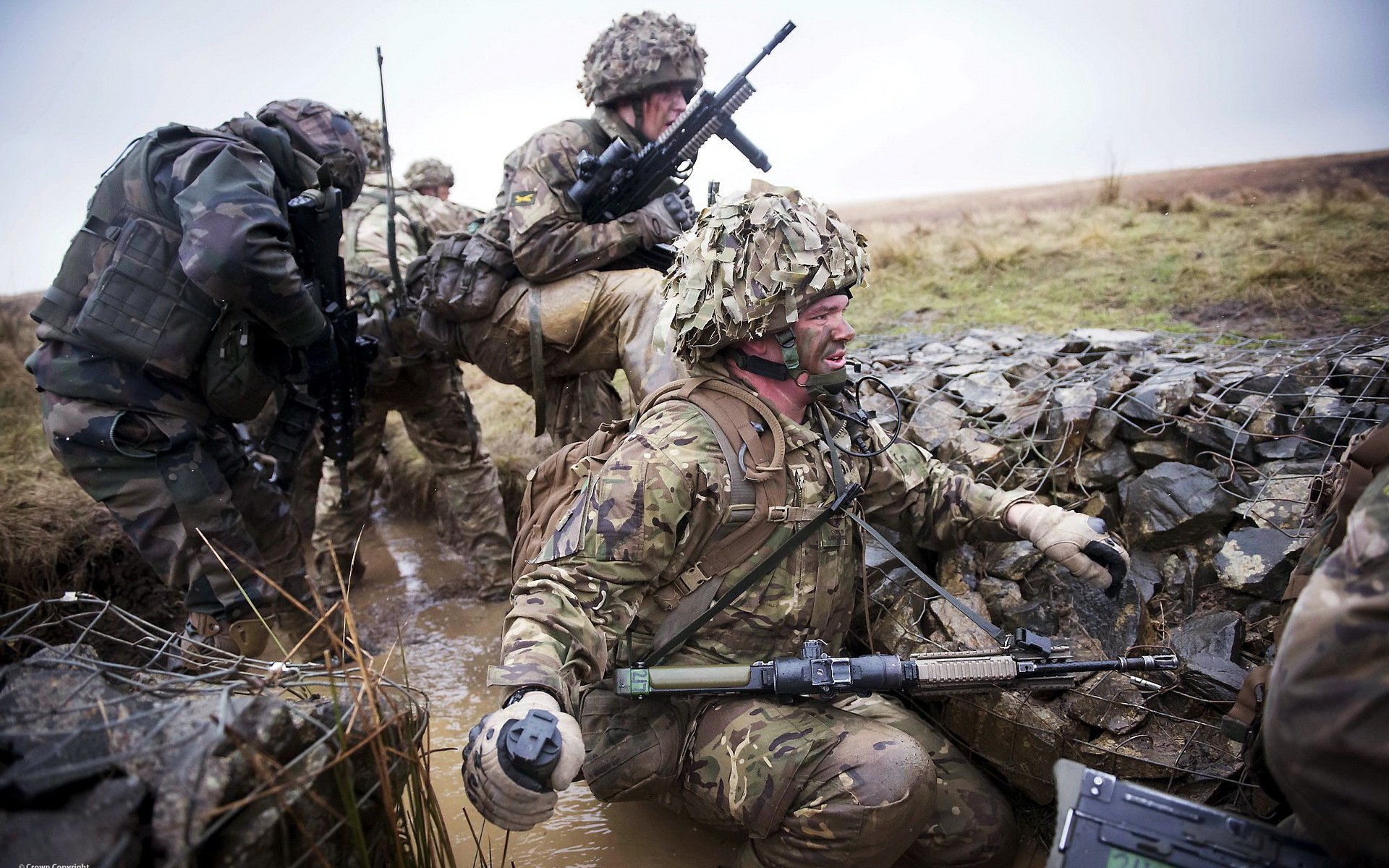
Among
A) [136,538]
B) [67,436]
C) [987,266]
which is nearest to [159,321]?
[67,436]

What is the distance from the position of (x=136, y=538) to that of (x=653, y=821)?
2595mm

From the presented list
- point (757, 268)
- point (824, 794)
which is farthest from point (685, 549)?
point (757, 268)

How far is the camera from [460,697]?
14.4ft

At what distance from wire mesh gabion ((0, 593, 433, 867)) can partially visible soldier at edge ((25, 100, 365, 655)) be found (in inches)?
67.5

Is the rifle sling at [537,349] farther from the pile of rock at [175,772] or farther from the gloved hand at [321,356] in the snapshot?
the pile of rock at [175,772]

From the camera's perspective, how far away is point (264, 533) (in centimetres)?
436

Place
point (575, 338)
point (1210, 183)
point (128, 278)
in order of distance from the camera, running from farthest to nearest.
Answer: point (1210, 183), point (575, 338), point (128, 278)

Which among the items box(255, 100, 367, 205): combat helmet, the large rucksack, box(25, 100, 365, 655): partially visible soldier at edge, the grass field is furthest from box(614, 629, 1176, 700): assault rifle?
the grass field

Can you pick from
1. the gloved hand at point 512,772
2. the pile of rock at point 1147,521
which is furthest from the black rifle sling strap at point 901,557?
the gloved hand at point 512,772

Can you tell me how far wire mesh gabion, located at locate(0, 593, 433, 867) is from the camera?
144 centimetres

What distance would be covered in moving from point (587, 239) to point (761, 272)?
1819 millimetres

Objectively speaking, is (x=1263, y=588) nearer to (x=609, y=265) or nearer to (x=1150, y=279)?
(x=609, y=265)

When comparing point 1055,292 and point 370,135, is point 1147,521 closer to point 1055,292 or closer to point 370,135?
point 1055,292

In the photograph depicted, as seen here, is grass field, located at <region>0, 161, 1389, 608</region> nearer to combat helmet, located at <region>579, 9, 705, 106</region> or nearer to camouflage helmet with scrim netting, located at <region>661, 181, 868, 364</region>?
combat helmet, located at <region>579, 9, 705, 106</region>
